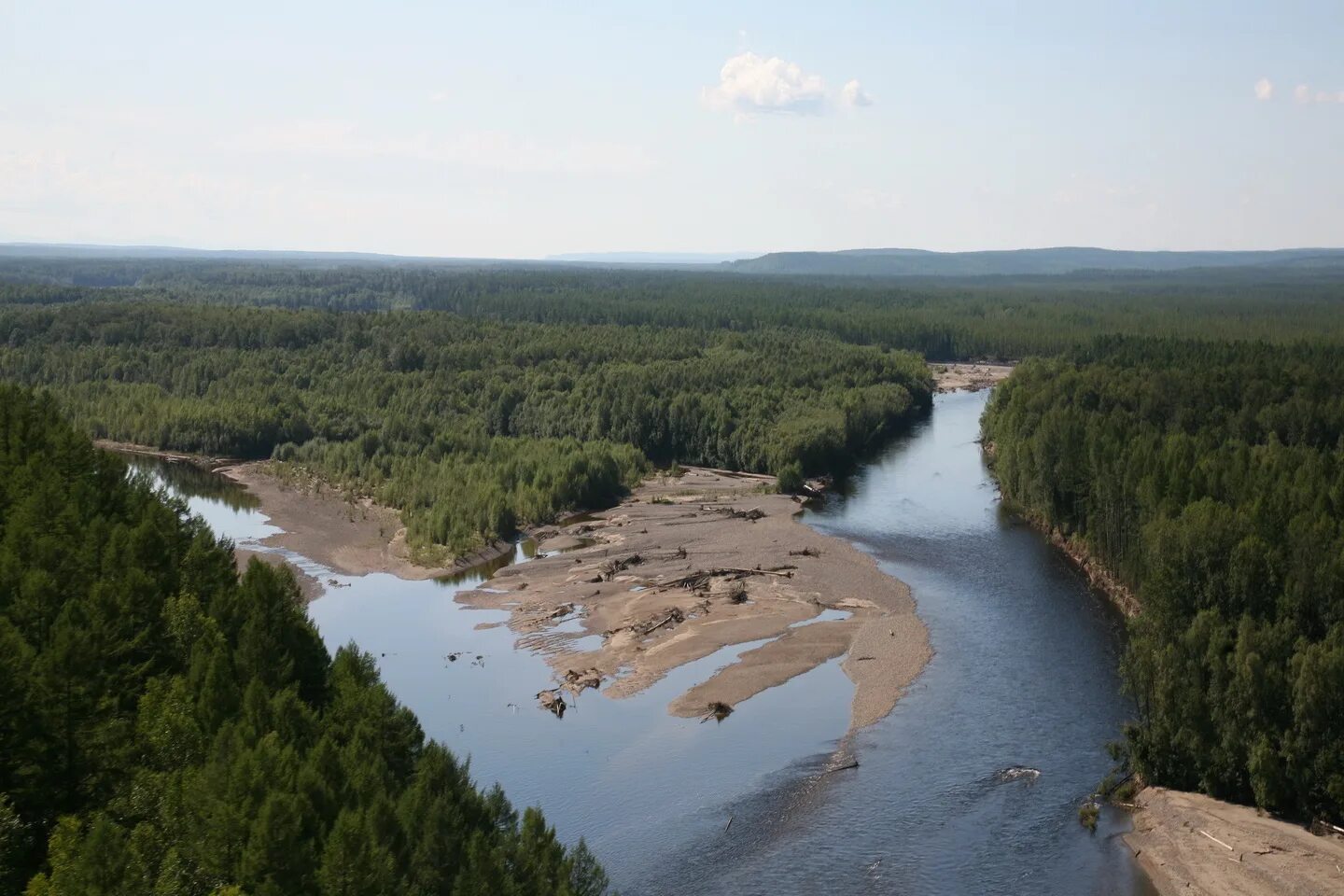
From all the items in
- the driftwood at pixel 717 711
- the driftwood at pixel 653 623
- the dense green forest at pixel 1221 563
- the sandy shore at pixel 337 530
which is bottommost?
the sandy shore at pixel 337 530

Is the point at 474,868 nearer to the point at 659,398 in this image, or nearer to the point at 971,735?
the point at 971,735

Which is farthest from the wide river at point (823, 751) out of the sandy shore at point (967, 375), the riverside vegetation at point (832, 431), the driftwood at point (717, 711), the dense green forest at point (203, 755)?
the sandy shore at point (967, 375)

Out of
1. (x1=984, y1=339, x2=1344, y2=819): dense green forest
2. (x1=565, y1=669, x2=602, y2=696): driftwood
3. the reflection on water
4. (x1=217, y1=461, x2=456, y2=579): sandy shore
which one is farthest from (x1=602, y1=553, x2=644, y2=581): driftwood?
the reflection on water

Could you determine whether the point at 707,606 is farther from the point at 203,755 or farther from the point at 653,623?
→ the point at 203,755

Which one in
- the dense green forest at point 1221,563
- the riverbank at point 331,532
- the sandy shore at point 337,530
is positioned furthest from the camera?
the sandy shore at point 337,530

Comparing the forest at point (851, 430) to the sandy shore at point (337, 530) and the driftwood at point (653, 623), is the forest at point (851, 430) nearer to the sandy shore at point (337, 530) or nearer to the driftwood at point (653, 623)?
the sandy shore at point (337, 530)

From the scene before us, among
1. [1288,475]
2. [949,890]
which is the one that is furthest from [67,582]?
[1288,475]

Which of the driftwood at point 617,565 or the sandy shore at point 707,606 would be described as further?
the driftwood at point 617,565
